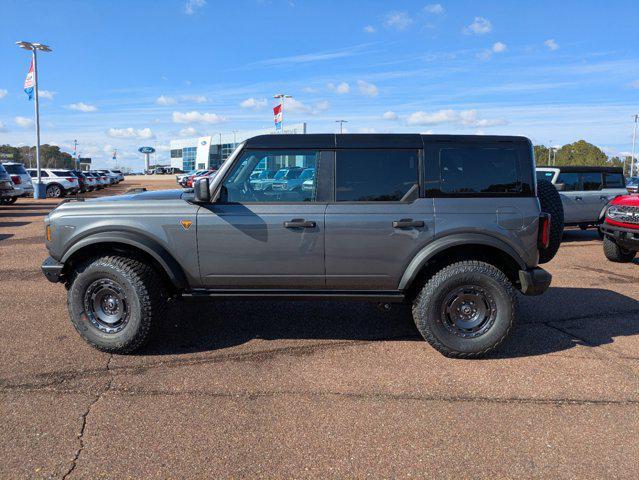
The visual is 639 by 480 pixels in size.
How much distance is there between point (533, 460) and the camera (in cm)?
302

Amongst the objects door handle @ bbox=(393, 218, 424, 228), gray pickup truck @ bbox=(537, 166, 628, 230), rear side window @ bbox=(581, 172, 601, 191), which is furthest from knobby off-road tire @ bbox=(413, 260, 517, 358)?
rear side window @ bbox=(581, 172, 601, 191)

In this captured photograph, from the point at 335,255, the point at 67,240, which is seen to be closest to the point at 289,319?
the point at 335,255

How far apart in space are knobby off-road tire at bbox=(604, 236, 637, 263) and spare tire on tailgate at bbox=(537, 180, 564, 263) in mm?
5236

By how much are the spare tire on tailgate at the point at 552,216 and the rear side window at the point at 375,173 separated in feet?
4.42

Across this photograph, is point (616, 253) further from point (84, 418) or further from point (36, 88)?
point (36, 88)

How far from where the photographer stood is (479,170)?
15.0ft

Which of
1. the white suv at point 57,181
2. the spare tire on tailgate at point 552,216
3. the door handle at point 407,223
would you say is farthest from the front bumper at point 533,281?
the white suv at point 57,181

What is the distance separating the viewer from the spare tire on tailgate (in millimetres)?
4887

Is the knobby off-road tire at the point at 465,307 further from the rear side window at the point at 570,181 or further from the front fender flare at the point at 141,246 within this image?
the rear side window at the point at 570,181

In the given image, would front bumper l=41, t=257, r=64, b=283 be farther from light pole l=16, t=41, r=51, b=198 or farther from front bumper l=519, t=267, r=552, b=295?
light pole l=16, t=41, r=51, b=198

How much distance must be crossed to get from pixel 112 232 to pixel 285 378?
1.95 m

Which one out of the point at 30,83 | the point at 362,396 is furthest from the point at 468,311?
the point at 30,83

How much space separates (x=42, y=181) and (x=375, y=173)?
2616 cm

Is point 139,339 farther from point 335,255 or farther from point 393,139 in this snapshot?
point 393,139
